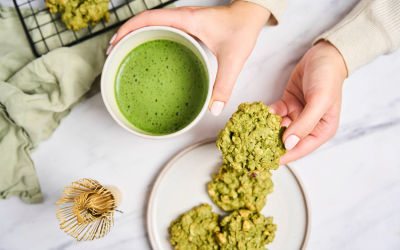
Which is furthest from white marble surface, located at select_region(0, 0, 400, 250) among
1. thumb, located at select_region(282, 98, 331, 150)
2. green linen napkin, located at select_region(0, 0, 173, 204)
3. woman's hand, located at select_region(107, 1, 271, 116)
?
thumb, located at select_region(282, 98, 331, 150)

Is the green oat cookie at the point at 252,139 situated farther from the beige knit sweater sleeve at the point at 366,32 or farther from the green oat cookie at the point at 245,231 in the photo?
the beige knit sweater sleeve at the point at 366,32

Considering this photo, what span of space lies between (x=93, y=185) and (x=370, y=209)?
132cm

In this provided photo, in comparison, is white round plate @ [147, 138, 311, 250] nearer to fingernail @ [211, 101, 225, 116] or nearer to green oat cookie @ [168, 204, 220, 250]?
green oat cookie @ [168, 204, 220, 250]

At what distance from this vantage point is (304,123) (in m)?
0.89

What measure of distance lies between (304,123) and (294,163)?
41 centimetres

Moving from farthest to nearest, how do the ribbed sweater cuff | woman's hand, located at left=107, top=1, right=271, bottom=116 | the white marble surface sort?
the white marble surface → the ribbed sweater cuff → woman's hand, located at left=107, top=1, right=271, bottom=116

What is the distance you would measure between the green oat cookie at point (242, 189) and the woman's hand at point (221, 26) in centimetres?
42

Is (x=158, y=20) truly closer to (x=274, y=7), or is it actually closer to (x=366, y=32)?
(x=274, y=7)

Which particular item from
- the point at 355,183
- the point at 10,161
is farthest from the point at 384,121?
the point at 10,161

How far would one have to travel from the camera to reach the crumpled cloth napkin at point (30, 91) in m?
1.10

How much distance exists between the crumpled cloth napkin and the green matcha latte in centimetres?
26

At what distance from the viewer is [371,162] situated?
126 cm

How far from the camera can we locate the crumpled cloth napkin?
43.3 inches

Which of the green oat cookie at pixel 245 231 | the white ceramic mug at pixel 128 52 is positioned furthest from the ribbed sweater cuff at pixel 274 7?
→ the green oat cookie at pixel 245 231
